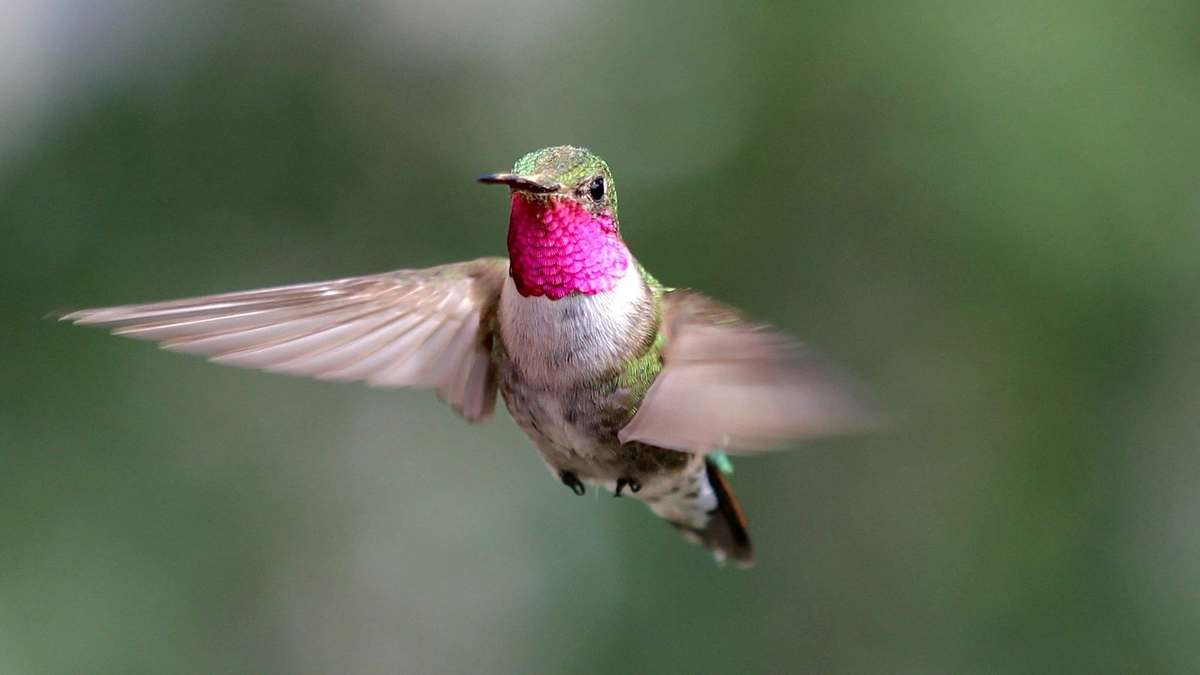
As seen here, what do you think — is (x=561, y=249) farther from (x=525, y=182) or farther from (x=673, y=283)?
(x=673, y=283)

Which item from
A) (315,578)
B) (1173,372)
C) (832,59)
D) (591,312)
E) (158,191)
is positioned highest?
(832,59)

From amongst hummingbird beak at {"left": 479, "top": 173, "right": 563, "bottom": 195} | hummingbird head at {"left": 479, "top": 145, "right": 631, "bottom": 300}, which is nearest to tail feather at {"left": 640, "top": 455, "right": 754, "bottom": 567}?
hummingbird head at {"left": 479, "top": 145, "right": 631, "bottom": 300}

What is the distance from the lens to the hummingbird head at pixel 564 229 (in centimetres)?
129

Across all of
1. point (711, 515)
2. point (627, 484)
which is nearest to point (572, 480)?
point (627, 484)

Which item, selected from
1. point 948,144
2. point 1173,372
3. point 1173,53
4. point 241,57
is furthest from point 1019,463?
point 241,57

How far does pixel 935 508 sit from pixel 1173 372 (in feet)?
2.86

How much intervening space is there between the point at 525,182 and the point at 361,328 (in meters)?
0.47

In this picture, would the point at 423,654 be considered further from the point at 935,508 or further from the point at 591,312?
the point at 591,312

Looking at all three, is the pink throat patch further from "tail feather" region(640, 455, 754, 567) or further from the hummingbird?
"tail feather" region(640, 455, 754, 567)

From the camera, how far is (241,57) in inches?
143

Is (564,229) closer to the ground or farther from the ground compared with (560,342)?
farther from the ground

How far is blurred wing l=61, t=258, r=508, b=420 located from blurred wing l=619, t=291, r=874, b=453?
45cm

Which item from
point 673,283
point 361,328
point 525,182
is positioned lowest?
point 673,283

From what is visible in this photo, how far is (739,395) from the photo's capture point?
1.07 metres
